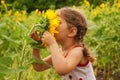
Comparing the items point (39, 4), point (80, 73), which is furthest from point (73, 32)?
point (39, 4)

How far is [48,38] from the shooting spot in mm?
2373

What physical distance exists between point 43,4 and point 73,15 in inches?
274

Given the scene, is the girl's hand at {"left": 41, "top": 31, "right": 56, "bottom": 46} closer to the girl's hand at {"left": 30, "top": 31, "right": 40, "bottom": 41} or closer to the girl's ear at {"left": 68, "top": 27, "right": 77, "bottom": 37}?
the girl's hand at {"left": 30, "top": 31, "right": 40, "bottom": 41}

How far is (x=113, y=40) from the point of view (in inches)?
174

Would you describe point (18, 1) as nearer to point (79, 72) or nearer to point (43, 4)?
point (43, 4)

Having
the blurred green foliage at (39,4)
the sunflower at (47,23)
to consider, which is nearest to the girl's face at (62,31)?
the sunflower at (47,23)

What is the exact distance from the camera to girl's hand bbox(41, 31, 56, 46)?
2.33 m

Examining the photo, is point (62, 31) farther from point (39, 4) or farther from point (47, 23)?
point (39, 4)

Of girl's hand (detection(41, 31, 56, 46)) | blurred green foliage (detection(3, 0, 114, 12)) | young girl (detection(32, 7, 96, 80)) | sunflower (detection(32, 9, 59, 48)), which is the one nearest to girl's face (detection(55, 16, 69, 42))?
young girl (detection(32, 7, 96, 80))

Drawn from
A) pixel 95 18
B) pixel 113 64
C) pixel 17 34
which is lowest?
pixel 113 64

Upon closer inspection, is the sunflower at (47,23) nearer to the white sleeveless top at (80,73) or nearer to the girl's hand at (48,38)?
the girl's hand at (48,38)

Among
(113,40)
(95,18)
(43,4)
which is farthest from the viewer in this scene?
(43,4)

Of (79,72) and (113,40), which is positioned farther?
(113,40)

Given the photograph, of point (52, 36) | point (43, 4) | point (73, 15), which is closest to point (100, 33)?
point (73, 15)
